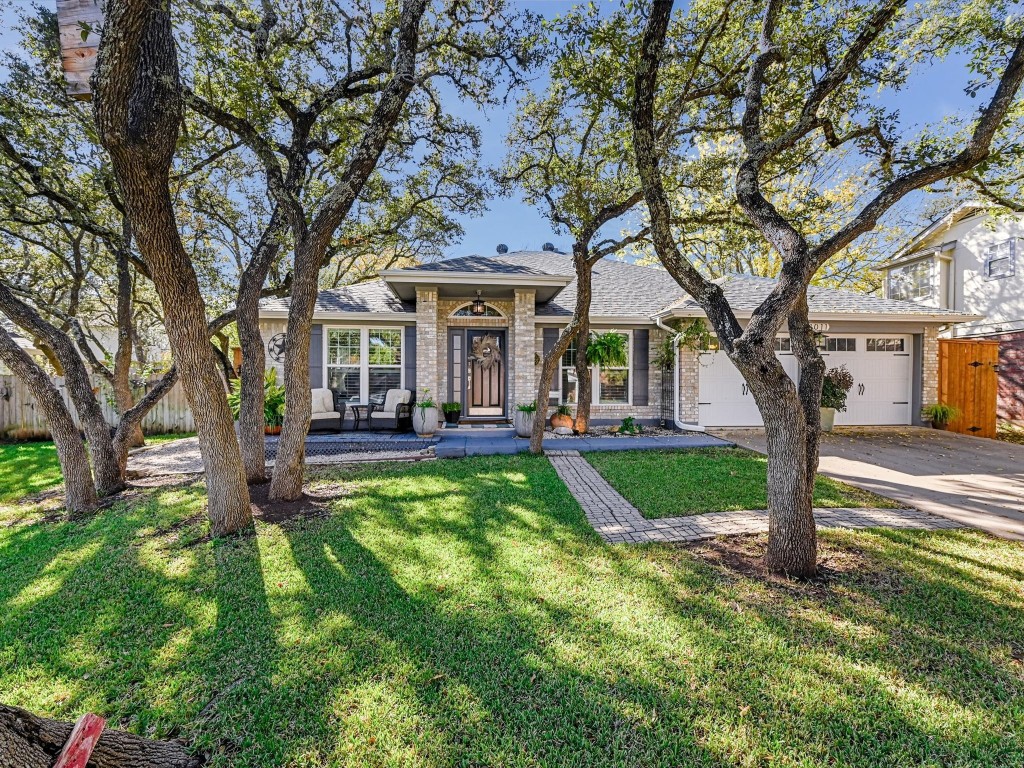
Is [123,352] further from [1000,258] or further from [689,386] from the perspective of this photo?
[1000,258]

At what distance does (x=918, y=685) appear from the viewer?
2287mm

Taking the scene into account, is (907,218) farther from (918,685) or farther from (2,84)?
(2,84)

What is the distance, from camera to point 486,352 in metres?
11.3

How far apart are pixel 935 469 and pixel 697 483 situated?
4.41m

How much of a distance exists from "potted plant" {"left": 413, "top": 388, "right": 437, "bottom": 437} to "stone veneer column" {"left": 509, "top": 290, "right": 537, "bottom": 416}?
6.64 feet

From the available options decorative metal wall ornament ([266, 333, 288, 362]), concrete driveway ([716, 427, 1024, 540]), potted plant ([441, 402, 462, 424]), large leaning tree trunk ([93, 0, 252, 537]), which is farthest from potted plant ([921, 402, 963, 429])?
decorative metal wall ornament ([266, 333, 288, 362])

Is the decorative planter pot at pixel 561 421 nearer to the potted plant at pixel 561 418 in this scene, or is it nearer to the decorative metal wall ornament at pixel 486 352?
the potted plant at pixel 561 418

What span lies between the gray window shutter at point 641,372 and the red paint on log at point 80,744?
434 inches

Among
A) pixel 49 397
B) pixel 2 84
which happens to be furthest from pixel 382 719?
pixel 2 84

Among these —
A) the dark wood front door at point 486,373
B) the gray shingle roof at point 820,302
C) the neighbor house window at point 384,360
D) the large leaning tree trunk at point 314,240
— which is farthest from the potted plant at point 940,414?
the large leaning tree trunk at point 314,240

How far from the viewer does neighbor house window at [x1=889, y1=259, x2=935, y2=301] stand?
46.5 ft

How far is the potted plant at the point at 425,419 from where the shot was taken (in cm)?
926

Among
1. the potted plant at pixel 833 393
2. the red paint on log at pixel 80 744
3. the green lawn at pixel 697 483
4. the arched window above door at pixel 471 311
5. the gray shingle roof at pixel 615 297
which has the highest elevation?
the gray shingle roof at pixel 615 297

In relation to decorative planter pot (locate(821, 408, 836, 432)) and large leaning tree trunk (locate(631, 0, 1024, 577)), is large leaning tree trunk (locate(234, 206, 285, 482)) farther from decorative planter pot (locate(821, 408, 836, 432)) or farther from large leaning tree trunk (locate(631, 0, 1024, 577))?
decorative planter pot (locate(821, 408, 836, 432))
